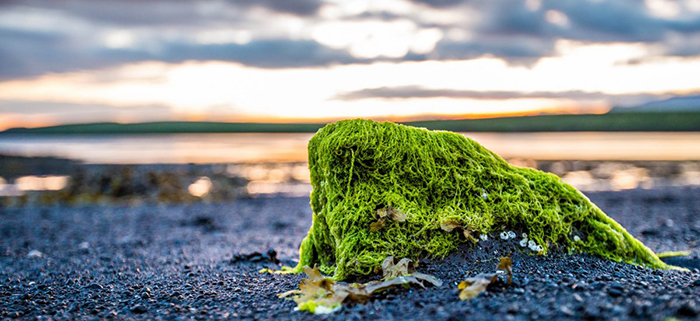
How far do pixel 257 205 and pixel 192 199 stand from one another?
269 centimetres

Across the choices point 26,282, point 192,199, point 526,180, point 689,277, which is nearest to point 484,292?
point 526,180

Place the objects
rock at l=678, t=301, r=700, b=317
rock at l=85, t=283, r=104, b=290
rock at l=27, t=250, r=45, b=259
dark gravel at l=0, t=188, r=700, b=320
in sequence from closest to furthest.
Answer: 1. rock at l=678, t=301, r=700, b=317
2. dark gravel at l=0, t=188, r=700, b=320
3. rock at l=85, t=283, r=104, b=290
4. rock at l=27, t=250, r=45, b=259

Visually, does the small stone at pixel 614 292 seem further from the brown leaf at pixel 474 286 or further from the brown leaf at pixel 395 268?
the brown leaf at pixel 395 268

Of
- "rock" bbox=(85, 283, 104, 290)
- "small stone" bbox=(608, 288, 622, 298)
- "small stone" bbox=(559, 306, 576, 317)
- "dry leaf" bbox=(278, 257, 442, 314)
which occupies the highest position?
"small stone" bbox=(608, 288, 622, 298)

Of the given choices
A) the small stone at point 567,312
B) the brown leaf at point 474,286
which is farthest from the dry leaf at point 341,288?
the small stone at point 567,312

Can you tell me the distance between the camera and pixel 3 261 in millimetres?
8266

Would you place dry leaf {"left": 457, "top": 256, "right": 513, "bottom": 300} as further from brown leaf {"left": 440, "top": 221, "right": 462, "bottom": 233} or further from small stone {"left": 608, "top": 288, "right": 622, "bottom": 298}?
brown leaf {"left": 440, "top": 221, "right": 462, "bottom": 233}

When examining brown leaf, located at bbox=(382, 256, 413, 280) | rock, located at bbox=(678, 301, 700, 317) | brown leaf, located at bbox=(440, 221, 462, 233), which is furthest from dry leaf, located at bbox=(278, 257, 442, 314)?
rock, located at bbox=(678, 301, 700, 317)

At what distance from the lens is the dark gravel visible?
390cm

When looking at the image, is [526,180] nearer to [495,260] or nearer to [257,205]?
[495,260]

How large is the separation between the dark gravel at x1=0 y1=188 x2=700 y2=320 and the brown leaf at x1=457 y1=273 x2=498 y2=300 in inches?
3.1

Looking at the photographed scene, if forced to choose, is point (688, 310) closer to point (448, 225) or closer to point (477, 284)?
point (477, 284)

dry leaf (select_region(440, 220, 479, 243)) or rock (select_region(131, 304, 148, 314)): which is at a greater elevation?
dry leaf (select_region(440, 220, 479, 243))

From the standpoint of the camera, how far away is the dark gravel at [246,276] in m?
3.90
